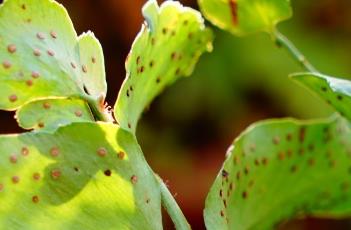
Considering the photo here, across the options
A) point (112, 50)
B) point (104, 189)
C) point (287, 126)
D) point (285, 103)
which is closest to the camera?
point (104, 189)

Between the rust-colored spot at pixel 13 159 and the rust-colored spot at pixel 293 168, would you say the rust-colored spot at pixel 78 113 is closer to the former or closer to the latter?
the rust-colored spot at pixel 13 159

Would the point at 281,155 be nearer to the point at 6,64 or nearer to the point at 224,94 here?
the point at 6,64

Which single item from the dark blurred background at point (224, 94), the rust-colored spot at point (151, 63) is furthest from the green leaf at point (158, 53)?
the dark blurred background at point (224, 94)

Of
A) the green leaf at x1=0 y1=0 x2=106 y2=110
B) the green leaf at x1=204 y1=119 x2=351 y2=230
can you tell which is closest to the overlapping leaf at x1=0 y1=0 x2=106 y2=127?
the green leaf at x1=0 y1=0 x2=106 y2=110

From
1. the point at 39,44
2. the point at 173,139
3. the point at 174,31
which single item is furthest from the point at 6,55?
the point at 173,139

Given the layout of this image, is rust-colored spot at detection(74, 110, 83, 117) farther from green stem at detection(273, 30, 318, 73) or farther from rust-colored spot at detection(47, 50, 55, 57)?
green stem at detection(273, 30, 318, 73)

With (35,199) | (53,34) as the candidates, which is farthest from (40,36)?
(35,199)

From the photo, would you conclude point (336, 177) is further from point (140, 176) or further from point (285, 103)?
point (285, 103)
